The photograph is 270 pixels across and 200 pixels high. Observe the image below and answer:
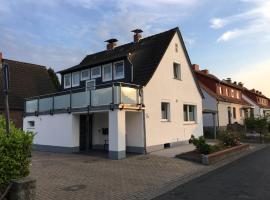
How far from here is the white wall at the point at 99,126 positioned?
20297 mm

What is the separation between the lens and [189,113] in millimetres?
23484

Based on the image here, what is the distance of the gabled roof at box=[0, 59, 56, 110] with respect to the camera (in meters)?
29.7

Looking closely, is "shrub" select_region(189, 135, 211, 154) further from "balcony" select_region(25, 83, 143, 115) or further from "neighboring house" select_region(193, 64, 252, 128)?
"neighboring house" select_region(193, 64, 252, 128)

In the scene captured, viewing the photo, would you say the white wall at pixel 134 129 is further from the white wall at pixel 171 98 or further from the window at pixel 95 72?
the window at pixel 95 72

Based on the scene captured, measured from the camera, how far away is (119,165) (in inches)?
547

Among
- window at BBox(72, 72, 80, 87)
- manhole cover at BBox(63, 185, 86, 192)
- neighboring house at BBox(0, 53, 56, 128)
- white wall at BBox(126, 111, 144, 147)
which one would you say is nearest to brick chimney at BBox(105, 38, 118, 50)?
window at BBox(72, 72, 80, 87)

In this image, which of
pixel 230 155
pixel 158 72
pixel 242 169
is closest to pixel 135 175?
pixel 242 169

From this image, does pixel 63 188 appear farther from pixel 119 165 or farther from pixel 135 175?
pixel 119 165

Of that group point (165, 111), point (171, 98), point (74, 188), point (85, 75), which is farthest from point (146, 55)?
point (74, 188)

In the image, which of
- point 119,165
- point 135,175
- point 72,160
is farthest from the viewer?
point 72,160

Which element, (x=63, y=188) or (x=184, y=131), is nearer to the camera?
(x=63, y=188)

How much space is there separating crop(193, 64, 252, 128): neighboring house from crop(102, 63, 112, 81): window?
12194 mm

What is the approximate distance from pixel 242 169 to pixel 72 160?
7841mm

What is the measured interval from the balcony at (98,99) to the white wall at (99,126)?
7.36 ft
